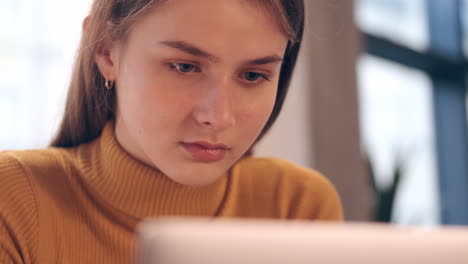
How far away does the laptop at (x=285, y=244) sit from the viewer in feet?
1.31

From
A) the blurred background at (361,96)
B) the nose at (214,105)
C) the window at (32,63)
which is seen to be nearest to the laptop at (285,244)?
the nose at (214,105)

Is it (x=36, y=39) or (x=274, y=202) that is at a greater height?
(x=36, y=39)

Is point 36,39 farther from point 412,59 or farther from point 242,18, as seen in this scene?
point 412,59

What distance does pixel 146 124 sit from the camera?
914 mm

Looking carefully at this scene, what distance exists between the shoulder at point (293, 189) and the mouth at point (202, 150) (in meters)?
0.29

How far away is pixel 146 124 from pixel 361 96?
223 centimetres

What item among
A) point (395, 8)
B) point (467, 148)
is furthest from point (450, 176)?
point (395, 8)

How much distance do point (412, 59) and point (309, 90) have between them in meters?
1.22

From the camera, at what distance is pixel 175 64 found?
34.8 inches

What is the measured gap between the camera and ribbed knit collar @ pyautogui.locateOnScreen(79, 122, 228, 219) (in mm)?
1026

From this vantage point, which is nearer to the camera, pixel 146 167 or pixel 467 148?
pixel 146 167

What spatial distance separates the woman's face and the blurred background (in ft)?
0.75

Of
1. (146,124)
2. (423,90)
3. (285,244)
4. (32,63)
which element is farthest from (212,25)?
(423,90)

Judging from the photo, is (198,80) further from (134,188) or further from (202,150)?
(134,188)
